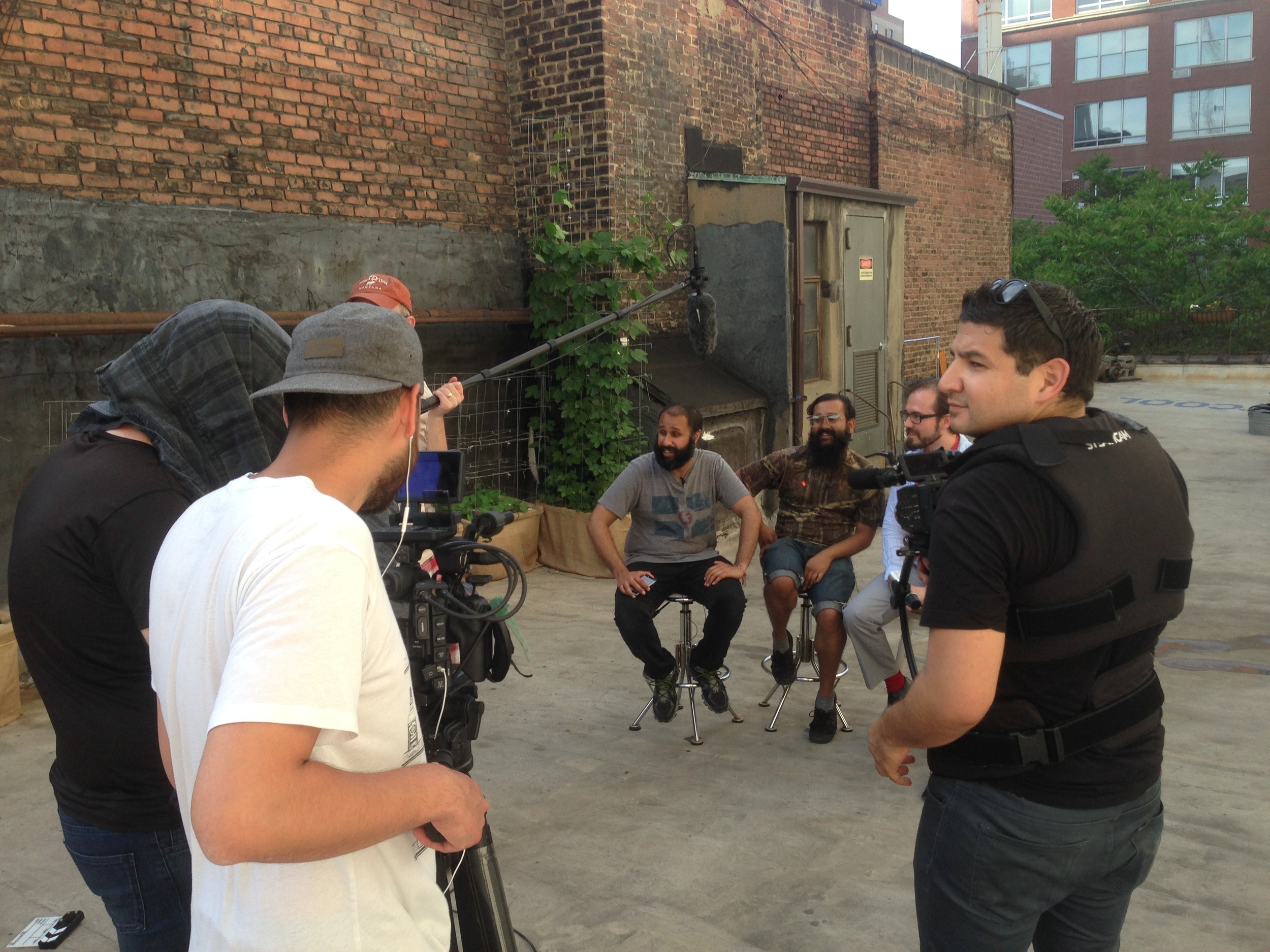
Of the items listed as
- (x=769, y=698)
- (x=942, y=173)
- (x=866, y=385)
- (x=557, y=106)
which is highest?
(x=942, y=173)

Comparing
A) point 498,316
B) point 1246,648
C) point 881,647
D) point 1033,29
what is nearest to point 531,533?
point 498,316

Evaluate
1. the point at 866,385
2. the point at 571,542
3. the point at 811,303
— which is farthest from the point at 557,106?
the point at 866,385

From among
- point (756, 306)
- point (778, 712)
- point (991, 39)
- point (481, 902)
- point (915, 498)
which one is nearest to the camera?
point (481, 902)

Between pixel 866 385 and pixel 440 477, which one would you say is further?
pixel 866 385

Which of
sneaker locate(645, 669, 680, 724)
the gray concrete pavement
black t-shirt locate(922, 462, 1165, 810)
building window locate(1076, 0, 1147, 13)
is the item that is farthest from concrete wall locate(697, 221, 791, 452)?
building window locate(1076, 0, 1147, 13)

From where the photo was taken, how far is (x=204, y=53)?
250 inches

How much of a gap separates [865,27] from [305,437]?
41.7 feet

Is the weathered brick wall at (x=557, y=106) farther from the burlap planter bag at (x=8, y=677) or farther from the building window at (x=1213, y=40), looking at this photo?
the building window at (x=1213, y=40)

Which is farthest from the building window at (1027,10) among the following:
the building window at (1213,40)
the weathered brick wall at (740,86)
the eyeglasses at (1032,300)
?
the eyeglasses at (1032,300)

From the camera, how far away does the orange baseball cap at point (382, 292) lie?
16.1 ft

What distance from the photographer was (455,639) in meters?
2.22

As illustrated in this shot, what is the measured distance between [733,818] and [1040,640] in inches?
99.7

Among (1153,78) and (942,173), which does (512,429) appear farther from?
(1153,78)

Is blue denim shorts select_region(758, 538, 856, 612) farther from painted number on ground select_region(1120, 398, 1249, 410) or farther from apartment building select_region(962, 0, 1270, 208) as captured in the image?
apartment building select_region(962, 0, 1270, 208)
